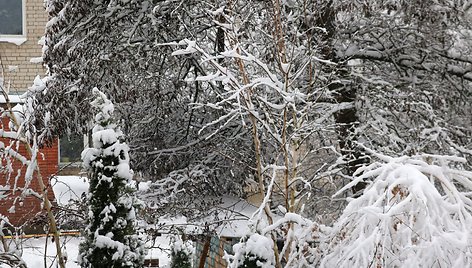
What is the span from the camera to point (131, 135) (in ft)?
30.9

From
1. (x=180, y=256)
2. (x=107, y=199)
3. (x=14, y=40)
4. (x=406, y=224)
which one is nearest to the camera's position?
(x=406, y=224)

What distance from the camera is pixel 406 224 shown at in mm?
4555

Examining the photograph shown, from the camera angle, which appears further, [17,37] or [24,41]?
[17,37]

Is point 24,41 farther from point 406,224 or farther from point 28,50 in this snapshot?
point 406,224

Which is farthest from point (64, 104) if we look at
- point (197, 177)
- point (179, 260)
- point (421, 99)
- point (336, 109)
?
point (421, 99)

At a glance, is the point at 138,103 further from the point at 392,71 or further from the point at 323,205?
the point at 392,71

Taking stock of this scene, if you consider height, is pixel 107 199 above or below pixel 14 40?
above

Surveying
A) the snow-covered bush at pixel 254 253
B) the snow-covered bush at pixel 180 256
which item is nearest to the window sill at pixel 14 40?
the snow-covered bush at pixel 180 256

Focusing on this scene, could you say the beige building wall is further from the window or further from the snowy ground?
the snowy ground

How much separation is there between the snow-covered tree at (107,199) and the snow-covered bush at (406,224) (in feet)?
6.15

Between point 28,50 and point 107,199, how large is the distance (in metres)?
10.7

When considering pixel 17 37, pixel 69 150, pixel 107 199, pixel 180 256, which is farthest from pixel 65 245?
pixel 17 37

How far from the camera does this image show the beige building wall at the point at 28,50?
15.5 m

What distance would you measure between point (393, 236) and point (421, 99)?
A: 5.12 m
